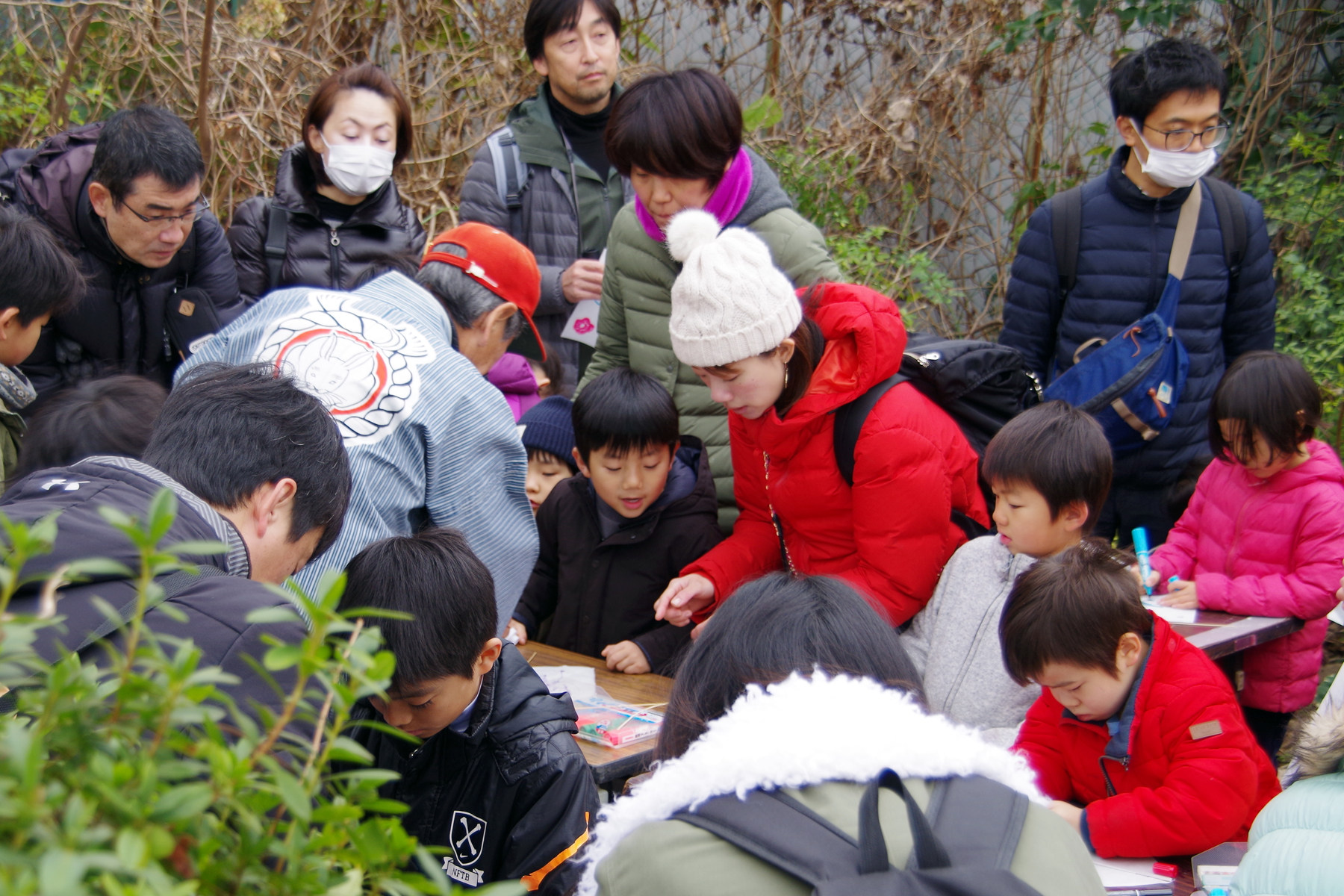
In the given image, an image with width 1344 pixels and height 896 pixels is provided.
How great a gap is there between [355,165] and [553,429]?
3.63 feet

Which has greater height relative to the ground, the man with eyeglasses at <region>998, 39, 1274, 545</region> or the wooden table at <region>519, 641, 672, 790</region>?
the man with eyeglasses at <region>998, 39, 1274, 545</region>

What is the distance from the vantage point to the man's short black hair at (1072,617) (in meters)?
2.05

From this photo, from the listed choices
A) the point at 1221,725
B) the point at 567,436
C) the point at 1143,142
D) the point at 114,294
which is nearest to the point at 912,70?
the point at 1143,142

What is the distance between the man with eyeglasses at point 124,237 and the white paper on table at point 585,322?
114 centimetres

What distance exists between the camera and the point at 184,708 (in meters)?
0.64

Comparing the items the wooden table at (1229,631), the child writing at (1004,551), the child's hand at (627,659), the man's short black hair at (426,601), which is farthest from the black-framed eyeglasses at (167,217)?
the wooden table at (1229,631)

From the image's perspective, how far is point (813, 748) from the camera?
1.12 meters

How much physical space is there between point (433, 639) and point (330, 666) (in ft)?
4.19

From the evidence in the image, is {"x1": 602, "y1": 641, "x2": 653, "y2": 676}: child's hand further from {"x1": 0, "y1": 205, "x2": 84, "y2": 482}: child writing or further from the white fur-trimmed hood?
the white fur-trimmed hood

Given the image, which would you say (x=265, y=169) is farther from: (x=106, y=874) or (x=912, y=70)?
(x=106, y=874)

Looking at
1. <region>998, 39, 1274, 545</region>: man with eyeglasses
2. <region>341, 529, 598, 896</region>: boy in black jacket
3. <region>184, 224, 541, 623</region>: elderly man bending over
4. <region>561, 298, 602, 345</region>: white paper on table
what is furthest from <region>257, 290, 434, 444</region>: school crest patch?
<region>998, 39, 1274, 545</region>: man with eyeglasses

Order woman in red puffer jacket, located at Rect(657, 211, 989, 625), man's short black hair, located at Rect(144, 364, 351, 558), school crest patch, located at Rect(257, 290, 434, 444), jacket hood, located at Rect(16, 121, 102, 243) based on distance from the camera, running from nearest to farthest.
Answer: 1. man's short black hair, located at Rect(144, 364, 351, 558)
2. school crest patch, located at Rect(257, 290, 434, 444)
3. woman in red puffer jacket, located at Rect(657, 211, 989, 625)
4. jacket hood, located at Rect(16, 121, 102, 243)

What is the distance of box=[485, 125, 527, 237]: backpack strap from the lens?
3816 mm

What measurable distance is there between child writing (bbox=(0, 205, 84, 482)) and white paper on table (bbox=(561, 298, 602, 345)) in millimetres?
1548
